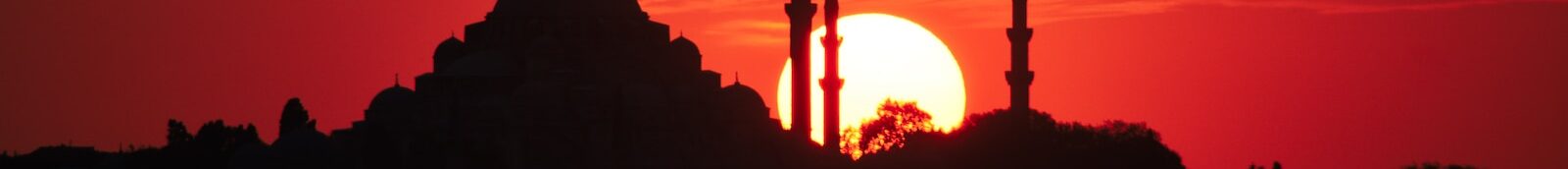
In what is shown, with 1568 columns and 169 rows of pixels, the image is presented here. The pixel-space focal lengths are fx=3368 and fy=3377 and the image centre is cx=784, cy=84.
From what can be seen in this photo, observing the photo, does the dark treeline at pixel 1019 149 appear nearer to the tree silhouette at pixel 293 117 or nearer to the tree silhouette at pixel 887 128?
the tree silhouette at pixel 887 128

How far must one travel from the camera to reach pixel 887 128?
3078 inches

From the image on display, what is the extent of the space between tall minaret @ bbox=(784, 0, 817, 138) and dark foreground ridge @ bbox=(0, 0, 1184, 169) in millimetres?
483

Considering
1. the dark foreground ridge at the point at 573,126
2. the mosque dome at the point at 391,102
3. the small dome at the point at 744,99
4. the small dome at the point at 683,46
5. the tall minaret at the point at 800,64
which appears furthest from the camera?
the small dome at the point at 683,46

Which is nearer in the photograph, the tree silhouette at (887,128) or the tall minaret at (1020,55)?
the tall minaret at (1020,55)

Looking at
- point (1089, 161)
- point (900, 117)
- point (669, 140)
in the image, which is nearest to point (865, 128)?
point (900, 117)

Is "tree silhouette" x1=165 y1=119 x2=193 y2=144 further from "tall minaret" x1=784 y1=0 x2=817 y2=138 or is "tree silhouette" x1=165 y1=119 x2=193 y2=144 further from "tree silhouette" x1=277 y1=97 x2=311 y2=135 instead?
"tall minaret" x1=784 y1=0 x2=817 y2=138

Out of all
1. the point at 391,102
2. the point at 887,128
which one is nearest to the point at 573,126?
the point at 391,102

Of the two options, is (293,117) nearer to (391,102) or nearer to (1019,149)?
(391,102)

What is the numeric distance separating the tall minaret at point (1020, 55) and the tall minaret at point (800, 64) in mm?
3961

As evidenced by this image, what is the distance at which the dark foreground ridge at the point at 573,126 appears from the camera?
62.0 metres

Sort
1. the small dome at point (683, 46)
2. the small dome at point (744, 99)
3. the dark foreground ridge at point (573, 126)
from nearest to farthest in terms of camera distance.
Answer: the dark foreground ridge at point (573, 126), the small dome at point (744, 99), the small dome at point (683, 46)

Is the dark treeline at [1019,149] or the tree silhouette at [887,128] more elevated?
the tree silhouette at [887,128]

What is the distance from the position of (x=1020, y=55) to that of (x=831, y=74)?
3.74 m

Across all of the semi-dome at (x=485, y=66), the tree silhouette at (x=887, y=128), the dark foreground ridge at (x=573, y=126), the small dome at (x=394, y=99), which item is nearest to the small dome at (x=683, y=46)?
the dark foreground ridge at (x=573, y=126)
